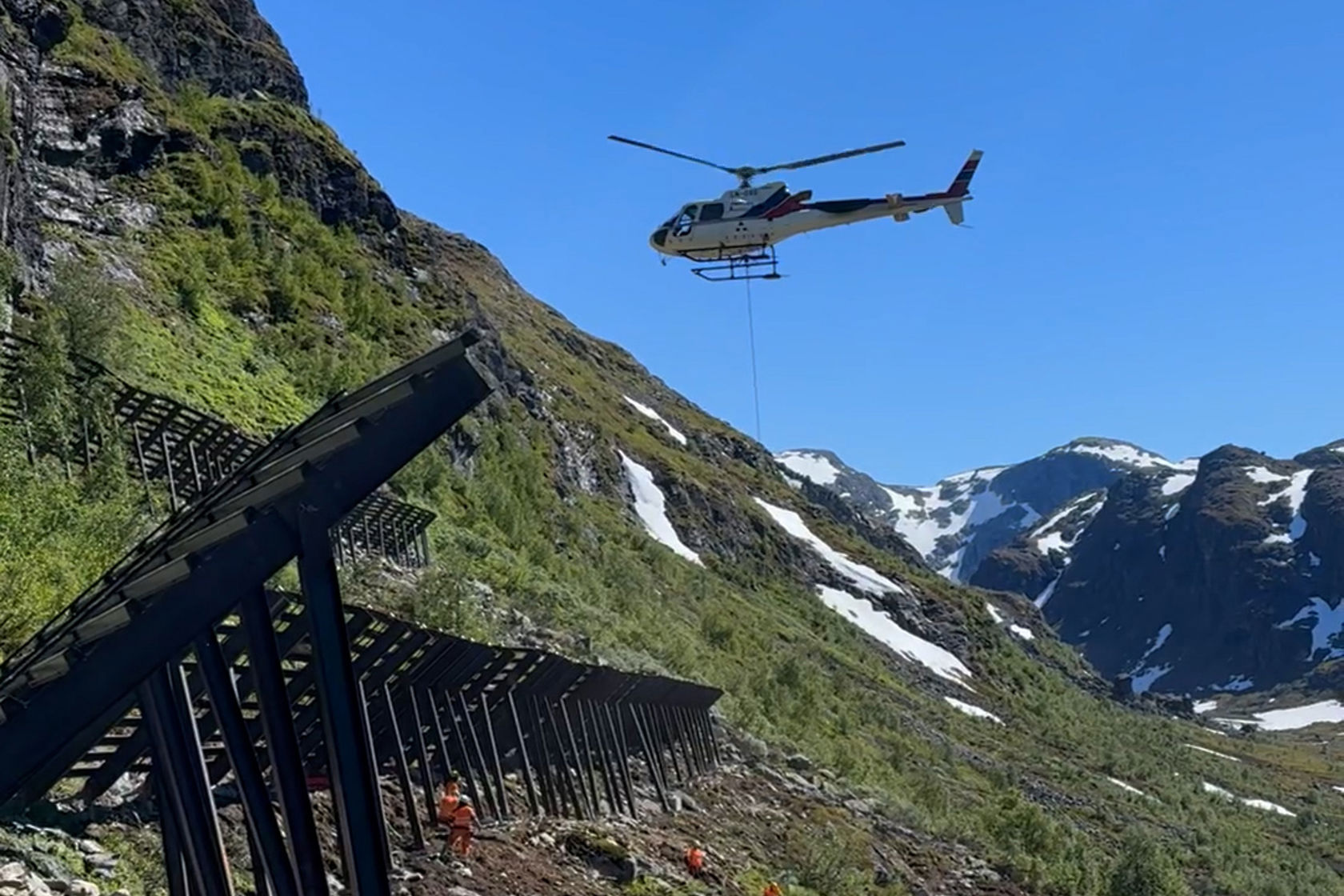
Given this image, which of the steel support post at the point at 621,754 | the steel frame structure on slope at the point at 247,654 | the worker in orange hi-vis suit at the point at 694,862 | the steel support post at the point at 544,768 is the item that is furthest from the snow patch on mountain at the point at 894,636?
the steel frame structure on slope at the point at 247,654

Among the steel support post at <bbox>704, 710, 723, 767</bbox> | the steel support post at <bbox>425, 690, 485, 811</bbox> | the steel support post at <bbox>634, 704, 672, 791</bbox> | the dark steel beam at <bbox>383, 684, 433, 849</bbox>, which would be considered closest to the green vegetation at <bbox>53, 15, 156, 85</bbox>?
the steel support post at <bbox>704, 710, 723, 767</bbox>

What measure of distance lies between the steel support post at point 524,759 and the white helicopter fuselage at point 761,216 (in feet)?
76.5

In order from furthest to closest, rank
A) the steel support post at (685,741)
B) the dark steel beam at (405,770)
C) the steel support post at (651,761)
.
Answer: the steel support post at (685,741) < the steel support post at (651,761) < the dark steel beam at (405,770)

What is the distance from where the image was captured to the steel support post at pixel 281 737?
625cm

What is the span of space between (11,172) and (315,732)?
71.4ft

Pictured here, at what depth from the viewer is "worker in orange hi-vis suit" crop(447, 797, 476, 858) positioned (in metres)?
13.4

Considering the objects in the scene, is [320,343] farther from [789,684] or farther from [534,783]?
[534,783]

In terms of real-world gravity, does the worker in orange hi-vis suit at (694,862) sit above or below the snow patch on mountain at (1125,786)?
above

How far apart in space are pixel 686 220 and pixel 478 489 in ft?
47.0

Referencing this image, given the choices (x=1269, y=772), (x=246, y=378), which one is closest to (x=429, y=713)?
(x=246, y=378)

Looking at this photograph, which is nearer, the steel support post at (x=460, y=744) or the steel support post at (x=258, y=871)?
the steel support post at (x=258, y=871)

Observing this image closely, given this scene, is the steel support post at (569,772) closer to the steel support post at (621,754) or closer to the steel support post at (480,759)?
the steel support post at (621,754)

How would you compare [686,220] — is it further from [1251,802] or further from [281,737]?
[1251,802]

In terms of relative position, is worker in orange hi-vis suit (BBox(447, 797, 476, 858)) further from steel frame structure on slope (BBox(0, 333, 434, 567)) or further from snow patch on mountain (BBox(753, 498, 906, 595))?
snow patch on mountain (BBox(753, 498, 906, 595))
